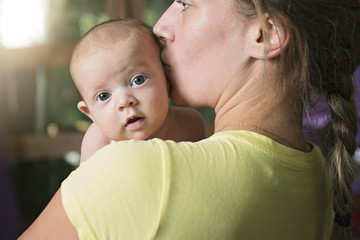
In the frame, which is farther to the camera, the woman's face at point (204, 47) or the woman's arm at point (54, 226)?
the woman's face at point (204, 47)

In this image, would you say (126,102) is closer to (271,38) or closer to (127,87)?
(127,87)

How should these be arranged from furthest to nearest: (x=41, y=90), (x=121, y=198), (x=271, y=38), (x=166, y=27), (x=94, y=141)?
(x=41, y=90)
(x=94, y=141)
(x=166, y=27)
(x=271, y=38)
(x=121, y=198)

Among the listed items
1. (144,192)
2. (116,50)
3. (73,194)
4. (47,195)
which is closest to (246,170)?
(144,192)

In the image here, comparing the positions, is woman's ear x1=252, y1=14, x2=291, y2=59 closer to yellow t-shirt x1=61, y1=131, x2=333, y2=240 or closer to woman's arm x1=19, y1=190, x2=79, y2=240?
yellow t-shirt x1=61, y1=131, x2=333, y2=240

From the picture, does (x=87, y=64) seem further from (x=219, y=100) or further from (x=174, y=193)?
(x=174, y=193)

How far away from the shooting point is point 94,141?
4.19ft

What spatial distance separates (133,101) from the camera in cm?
112

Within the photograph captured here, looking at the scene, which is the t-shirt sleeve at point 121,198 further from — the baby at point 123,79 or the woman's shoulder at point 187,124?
the woman's shoulder at point 187,124

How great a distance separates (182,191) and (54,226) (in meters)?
0.23

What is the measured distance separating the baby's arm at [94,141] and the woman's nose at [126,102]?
18cm

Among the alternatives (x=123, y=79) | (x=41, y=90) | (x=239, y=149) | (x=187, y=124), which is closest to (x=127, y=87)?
(x=123, y=79)

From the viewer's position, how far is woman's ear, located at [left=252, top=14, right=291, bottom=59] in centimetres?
97

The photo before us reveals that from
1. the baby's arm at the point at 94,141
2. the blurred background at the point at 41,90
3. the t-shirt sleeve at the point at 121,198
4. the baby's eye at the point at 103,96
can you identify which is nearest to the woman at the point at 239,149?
the t-shirt sleeve at the point at 121,198

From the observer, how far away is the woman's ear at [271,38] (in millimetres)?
966
